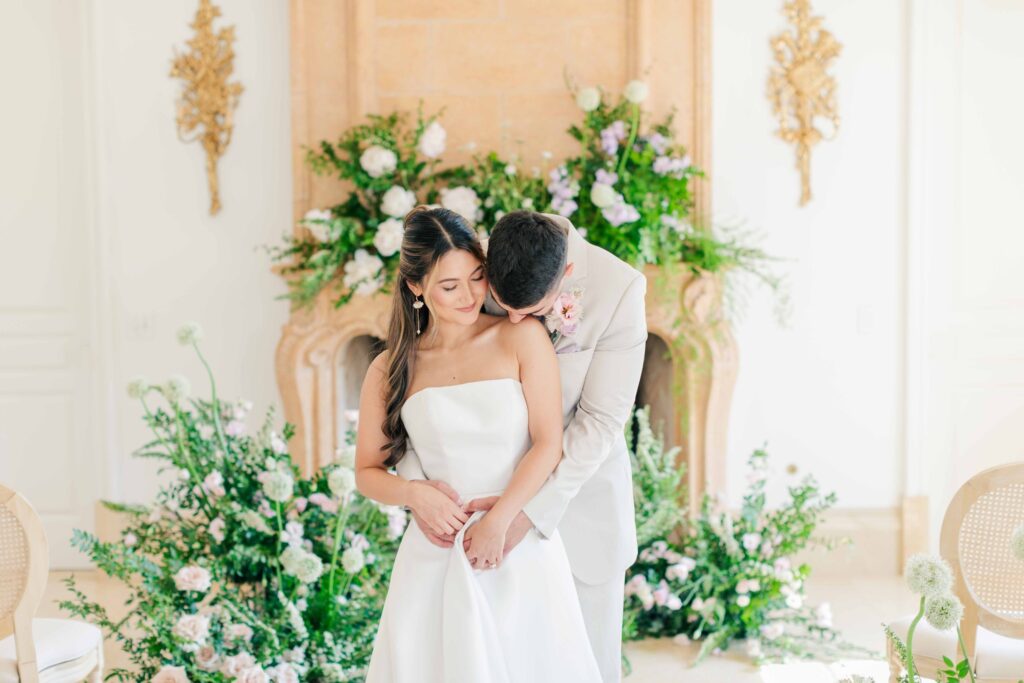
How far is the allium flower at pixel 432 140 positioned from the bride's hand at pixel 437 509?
2.51m

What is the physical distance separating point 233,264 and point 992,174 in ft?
11.6

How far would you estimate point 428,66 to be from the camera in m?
4.66

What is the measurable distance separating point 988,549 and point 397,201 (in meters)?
2.68

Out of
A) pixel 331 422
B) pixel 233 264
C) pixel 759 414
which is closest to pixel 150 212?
pixel 233 264

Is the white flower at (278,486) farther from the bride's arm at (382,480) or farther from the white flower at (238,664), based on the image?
the bride's arm at (382,480)

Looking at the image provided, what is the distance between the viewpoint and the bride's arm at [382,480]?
85.5 inches

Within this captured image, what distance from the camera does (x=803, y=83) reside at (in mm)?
4668

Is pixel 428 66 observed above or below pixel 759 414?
above

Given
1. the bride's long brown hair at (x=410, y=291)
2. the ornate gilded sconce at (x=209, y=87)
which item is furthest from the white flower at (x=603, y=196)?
the bride's long brown hair at (x=410, y=291)

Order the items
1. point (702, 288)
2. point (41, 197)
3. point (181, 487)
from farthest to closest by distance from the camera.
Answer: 1. point (41, 197)
2. point (702, 288)
3. point (181, 487)

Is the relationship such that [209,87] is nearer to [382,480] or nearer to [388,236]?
[388,236]

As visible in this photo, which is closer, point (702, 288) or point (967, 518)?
point (967, 518)

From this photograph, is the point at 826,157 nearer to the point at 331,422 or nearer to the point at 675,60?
the point at 675,60

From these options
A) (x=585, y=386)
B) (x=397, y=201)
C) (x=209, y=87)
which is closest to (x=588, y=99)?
(x=397, y=201)
